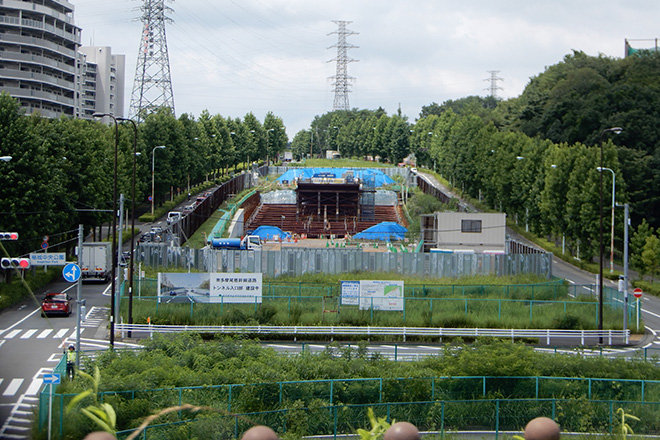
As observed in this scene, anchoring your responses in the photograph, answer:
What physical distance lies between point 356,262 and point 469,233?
12.9 m

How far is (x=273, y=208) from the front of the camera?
9788 centimetres

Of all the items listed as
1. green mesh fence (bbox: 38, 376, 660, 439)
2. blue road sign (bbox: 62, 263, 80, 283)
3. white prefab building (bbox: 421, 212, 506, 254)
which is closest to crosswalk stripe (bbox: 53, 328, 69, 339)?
blue road sign (bbox: 62, 263, 80, 283)

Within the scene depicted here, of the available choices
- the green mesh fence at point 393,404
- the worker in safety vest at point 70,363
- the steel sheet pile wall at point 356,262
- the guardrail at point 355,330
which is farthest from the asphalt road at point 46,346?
the steel sheet pile wall at point 356,262

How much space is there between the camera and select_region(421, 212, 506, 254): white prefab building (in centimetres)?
5978

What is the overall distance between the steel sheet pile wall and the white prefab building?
8.28 m

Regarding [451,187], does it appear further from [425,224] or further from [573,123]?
[425,224]

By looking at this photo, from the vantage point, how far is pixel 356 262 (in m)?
51.5

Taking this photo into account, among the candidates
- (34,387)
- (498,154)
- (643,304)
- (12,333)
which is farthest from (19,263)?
(498,154)

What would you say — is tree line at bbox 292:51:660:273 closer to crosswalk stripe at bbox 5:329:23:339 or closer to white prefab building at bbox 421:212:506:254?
white prefab building at bbox 421:212:506:254

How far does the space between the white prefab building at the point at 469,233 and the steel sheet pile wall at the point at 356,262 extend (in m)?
8.28

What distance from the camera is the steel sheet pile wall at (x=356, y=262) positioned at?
5078 centimetres

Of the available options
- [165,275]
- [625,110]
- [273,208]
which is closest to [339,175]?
[273,208]

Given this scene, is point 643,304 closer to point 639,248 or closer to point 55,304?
point 639,248

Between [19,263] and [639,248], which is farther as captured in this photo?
[639,248]
